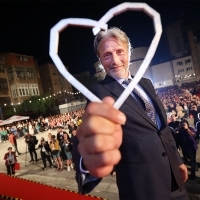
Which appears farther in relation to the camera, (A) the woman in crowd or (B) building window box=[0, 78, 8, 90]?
(B) building window box=[0, 78, 8, 90]

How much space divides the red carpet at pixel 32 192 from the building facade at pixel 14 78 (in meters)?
41.8

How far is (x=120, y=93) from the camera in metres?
1.50

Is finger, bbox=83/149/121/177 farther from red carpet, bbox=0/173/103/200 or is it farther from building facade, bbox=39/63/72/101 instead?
building facade, bbox=39/63/72/101

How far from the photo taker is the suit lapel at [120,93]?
57.8 inches

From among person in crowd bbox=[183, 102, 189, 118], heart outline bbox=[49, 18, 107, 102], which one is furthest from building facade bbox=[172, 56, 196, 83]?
heart outline bbox=[49, 18, 107, 102]

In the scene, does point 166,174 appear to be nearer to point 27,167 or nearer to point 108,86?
point 108,86

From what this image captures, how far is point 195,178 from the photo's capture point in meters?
7.17

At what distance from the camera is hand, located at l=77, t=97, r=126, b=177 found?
3.08 ft

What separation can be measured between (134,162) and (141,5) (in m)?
0.94

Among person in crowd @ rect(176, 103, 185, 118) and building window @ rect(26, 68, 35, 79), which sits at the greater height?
building window @ rect(26, 68, 35, 79)

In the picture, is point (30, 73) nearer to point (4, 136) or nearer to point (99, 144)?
point (4, 136)

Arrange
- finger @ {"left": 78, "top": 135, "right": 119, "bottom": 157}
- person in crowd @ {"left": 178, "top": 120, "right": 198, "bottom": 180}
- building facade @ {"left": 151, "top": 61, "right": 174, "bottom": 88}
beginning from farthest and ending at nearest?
building facade @ {"left": 151, "top": 61, "right": 174, "bottom": 88} → person in crowd @ {"left": 178, "top": 120, "right": 198, "bottom": 180} → finger @ {"left": 78, "top": 135, "right": 119, "bottom": 157}

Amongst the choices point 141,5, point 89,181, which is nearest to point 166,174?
point 89,181

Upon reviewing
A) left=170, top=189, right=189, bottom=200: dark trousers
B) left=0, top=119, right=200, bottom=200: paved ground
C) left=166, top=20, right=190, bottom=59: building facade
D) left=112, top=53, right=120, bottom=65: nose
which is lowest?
left=0, top=119, right=200, bottom=200: paved ground
